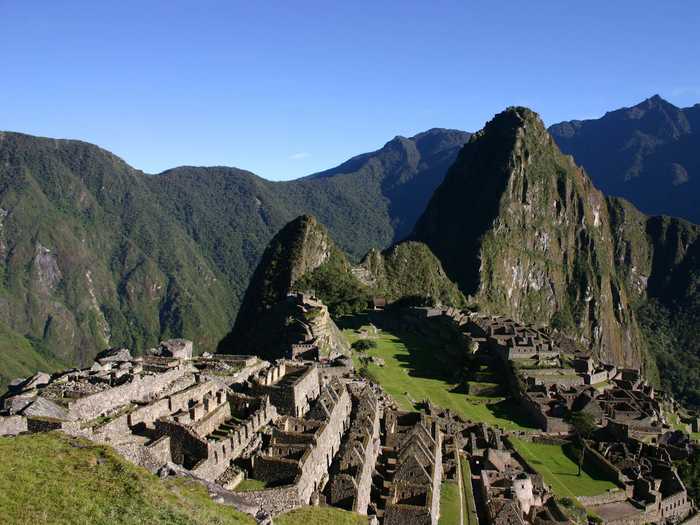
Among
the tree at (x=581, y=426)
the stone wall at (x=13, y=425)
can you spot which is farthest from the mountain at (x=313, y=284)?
the stone wall at (x=13, y=425)

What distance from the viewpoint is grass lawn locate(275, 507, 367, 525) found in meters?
18.7

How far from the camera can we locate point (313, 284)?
112m

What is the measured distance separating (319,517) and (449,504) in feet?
31.2

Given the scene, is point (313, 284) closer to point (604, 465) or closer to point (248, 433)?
point (604, 465)

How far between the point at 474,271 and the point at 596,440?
459ft

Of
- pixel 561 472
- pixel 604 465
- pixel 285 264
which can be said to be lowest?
pixel 561 472

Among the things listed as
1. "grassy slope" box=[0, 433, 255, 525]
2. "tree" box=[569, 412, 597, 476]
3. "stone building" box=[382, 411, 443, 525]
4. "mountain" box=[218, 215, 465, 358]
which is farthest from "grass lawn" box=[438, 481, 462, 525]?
"mountain" box=[218, 215, 465, 358]

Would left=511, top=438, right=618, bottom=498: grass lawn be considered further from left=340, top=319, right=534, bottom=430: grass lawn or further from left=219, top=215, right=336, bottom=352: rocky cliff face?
left=219, top=215, right=336, bottom=352: rocky cliff face

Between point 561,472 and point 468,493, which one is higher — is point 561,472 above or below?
below

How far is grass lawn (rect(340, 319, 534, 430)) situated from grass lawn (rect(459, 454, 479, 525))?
36.9 feet

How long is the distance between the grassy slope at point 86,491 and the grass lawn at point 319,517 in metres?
2.52

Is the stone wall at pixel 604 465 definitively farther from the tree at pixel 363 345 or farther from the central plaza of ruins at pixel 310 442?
the tree at pixel 363 345

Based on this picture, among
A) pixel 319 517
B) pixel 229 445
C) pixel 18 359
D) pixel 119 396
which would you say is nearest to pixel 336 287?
pixel 119 396

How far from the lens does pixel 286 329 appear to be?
6906cm
